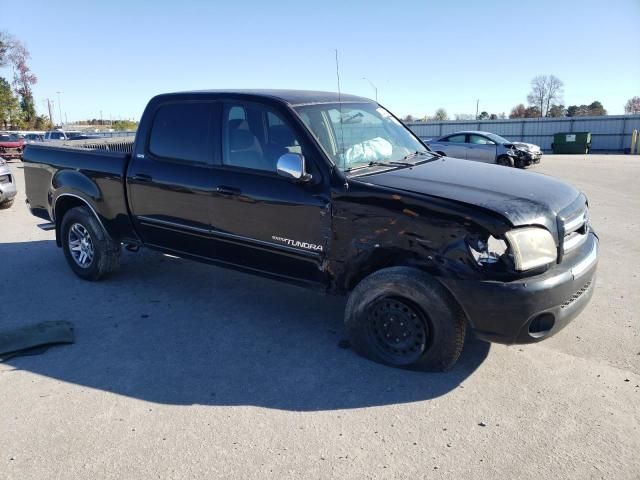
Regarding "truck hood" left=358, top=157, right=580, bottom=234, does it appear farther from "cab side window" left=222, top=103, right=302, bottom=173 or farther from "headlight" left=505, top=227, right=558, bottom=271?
"cab side window" left=222, top=103, right=302, bottom=173

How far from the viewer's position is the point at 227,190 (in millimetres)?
4297

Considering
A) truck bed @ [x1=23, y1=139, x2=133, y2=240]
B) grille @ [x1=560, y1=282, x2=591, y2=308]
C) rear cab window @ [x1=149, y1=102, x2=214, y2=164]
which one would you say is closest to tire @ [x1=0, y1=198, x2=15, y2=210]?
truck bed @ [x1=23, y1=139, x2=133, y2=240]

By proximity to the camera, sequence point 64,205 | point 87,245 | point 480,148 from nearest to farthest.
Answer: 1. point 87,245
2. point 64,205
3. point 480,148

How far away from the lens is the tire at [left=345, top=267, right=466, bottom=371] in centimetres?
343

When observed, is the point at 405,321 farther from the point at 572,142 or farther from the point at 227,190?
the point at 572,142

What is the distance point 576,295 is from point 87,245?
4.84 metres

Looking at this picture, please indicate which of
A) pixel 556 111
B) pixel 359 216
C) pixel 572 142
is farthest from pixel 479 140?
pixel 556 111

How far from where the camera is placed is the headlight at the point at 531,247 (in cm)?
316

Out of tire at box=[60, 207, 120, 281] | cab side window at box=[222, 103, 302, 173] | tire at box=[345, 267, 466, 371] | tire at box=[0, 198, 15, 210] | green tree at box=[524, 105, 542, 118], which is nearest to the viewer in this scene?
tire at box=[345, 267, 466, 371]

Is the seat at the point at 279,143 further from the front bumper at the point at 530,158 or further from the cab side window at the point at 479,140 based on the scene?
the front bumper at the point at 530,158

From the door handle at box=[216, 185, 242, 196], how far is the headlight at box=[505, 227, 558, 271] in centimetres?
216

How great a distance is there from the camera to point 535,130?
37.2 metres

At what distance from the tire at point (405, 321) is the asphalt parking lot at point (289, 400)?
0.41 ft

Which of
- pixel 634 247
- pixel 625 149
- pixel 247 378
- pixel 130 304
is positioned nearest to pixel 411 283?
pixel 247 378
